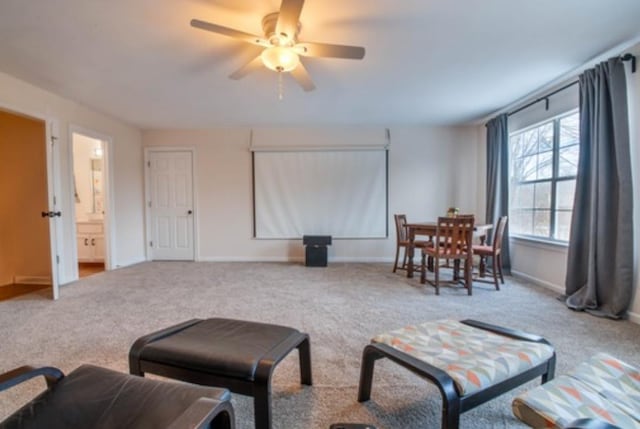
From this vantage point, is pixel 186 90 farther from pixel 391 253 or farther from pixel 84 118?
pixel 391 253

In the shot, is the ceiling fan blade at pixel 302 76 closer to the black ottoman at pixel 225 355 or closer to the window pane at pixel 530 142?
the black ottoman at pixel 225 355

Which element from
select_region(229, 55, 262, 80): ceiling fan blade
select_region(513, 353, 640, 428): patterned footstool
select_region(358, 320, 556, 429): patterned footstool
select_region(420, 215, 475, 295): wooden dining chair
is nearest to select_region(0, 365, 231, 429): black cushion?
select_region(358, 320, 556, 429): patterned footstool

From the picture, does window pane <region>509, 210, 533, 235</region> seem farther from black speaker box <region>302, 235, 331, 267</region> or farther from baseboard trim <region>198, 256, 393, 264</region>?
black speaker box <region>302, 235, 331, 267</region>

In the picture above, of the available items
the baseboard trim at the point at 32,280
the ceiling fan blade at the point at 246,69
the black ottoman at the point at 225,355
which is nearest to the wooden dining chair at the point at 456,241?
the black ottoman at the point at 225,355

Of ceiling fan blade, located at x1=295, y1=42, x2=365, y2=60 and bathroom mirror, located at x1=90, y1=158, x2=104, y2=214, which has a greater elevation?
ceiling fan blade, located at x1=295, y1=42, x2=365, y2=60

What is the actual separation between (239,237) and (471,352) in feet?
15.2

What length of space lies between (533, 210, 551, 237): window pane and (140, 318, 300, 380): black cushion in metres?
3.67

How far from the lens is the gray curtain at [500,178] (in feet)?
14.2

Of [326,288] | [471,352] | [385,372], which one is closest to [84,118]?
[326,288]

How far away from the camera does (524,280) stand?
3969 mm

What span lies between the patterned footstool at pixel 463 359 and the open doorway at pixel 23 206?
14.7 feet

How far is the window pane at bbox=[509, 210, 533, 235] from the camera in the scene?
4.11 m

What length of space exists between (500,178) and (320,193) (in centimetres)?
276

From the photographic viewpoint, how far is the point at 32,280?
4066mm
